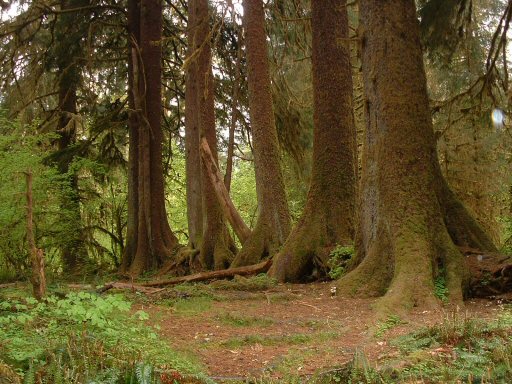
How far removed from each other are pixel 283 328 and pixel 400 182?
8.63ft

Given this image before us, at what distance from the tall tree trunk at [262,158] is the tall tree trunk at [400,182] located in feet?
9.18

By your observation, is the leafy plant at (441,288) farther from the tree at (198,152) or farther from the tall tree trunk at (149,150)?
the tall tree trunk at (149,150)

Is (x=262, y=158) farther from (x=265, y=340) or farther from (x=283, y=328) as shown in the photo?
(x=265, y=340)

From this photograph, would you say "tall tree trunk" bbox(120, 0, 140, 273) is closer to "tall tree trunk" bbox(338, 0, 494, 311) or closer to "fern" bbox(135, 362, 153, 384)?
Result: "tall tree trunk" bbox(338, 0, 494, 311)

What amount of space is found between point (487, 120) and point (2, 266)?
1052 centimetres

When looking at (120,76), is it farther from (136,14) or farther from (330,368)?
(330,368)

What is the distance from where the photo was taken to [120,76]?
16.3 m

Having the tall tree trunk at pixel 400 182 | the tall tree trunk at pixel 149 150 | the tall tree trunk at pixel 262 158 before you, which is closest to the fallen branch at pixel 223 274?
the tall tree trunk at pixel 262 158

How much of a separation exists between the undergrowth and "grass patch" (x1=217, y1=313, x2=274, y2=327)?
1558 mm

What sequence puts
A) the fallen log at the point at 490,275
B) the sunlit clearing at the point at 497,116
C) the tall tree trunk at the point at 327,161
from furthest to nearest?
the sunlit clearing at the point at 497,116, the tall tree trunk at the point at 327,161, the fallen log at the point at 490,275

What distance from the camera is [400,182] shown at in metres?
7.05

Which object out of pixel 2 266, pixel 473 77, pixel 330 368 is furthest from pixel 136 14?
pixel 330 368

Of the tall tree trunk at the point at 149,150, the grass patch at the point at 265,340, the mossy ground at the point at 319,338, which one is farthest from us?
the tall tree trunk at the point at 149,150

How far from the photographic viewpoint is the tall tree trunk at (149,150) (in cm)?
1330
